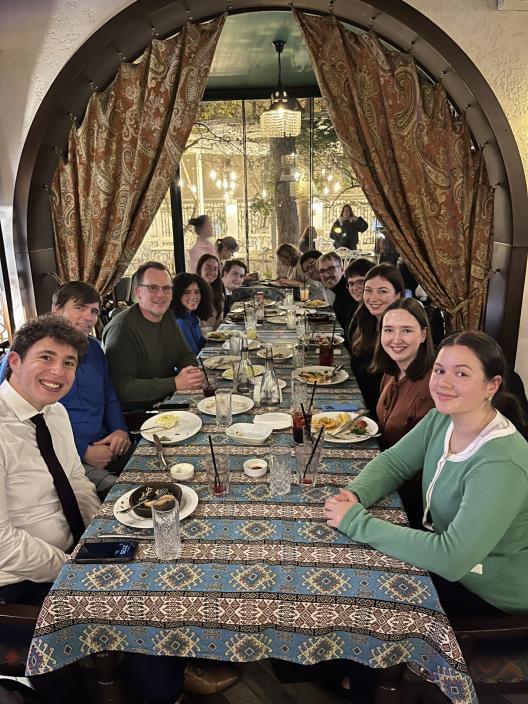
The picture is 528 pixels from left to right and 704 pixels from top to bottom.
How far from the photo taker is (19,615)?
1.16 meters

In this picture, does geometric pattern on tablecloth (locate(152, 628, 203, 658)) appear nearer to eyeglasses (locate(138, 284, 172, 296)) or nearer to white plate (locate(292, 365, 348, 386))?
white plate (locate(292, 365, 348, 386))

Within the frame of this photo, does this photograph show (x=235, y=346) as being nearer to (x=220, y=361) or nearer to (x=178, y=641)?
(x=220, y=361)

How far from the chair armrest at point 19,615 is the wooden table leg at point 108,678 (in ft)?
0.50

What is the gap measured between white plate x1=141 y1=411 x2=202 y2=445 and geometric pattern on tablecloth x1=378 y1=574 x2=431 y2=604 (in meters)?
0.86

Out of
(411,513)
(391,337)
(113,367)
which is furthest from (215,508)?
(113,367)

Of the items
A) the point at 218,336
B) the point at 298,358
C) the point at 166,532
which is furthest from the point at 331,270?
the point at 166,532

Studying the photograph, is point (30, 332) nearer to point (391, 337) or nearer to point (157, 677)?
point (157, 677)

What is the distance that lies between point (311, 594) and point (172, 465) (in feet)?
2.19

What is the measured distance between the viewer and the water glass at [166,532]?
1215 millimetres

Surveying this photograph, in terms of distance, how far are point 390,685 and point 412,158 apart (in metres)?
2.74

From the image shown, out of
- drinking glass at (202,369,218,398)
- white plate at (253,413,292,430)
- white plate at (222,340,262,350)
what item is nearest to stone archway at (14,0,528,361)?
white plate at (222,340,262,350)

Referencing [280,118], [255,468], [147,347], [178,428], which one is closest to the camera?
[255,468]

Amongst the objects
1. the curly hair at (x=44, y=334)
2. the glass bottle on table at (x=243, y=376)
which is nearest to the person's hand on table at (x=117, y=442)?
the glass bottle on table at (x=243, y=376)

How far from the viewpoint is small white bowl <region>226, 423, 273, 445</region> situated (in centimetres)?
177
